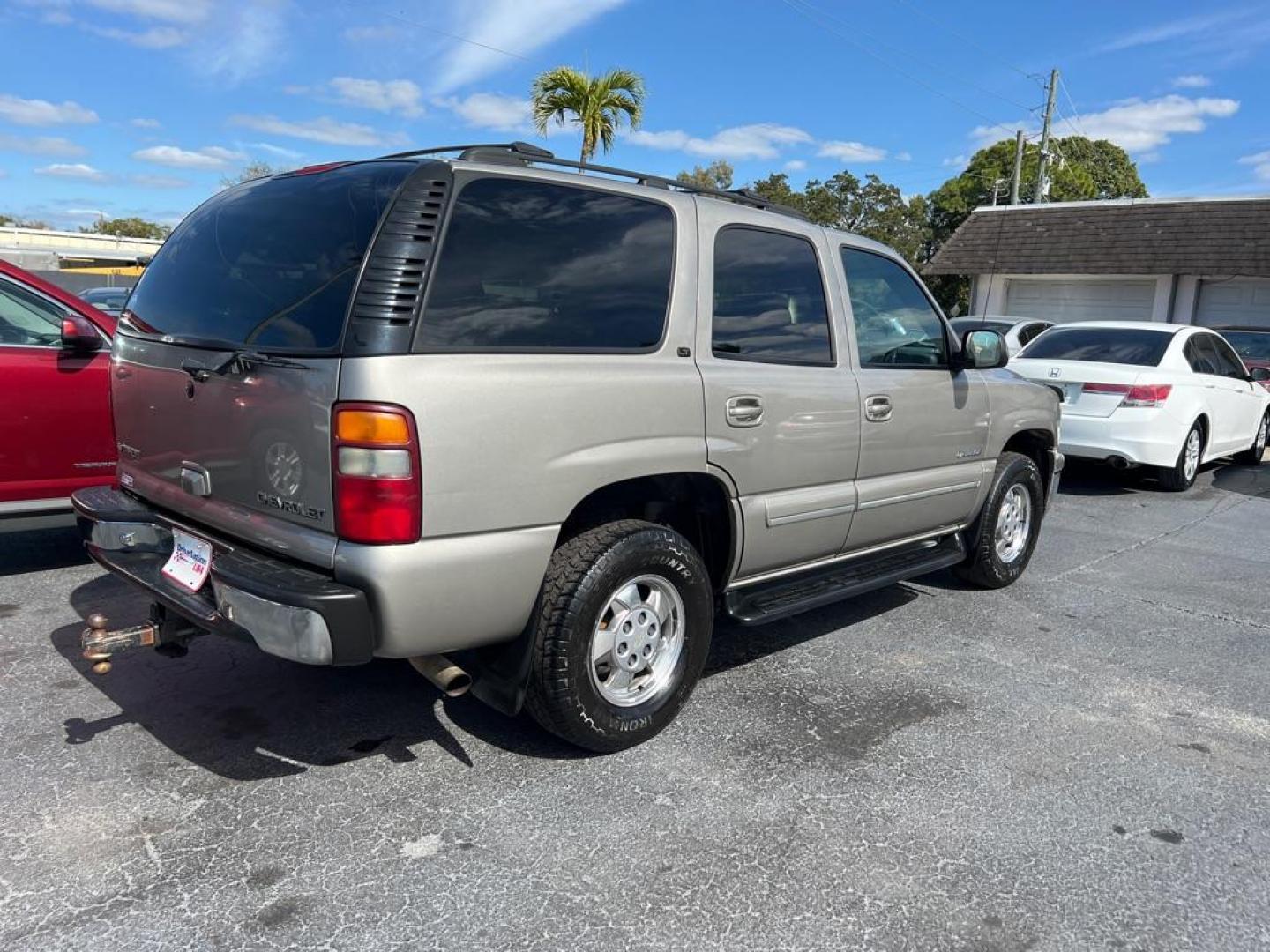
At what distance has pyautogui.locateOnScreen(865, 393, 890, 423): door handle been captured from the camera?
4219 millimetres

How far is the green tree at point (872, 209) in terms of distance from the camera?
44.5 meters

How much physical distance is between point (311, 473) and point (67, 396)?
3.10 m

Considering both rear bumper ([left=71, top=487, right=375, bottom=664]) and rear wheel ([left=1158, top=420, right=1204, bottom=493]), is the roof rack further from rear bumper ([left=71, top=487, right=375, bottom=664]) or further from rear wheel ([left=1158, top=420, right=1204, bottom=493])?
rear wheel ([left=1158, top=420, right=1204, bottom=493])

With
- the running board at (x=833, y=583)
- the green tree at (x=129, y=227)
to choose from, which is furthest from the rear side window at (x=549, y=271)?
the green tree at (x=129, y=227)

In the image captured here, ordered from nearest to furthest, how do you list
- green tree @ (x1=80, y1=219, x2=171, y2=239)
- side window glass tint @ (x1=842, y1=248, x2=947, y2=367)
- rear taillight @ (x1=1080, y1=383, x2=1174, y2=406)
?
side window glass tint @ (x1=842, y1=248, x2=947, y2=367)
rear taillight @ (x1=1080, y1=383, x2=1174, y2=406)
green tree @ (x1=80, y1=219, x2=171, y2=239)

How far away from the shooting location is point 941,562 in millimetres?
4906

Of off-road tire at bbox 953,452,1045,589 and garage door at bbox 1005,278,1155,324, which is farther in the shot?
garage door at bbox 1005,278,1155,324

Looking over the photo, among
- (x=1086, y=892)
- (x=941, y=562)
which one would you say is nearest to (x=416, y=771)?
(x=1086, y=892)

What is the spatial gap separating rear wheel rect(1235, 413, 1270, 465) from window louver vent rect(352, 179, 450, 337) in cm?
1114

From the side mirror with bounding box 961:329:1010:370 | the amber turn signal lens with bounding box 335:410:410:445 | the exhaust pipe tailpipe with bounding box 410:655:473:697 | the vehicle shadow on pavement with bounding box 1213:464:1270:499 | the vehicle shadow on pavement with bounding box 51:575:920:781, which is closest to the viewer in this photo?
the amber turn signal lens with bounding box 335:410:410:445

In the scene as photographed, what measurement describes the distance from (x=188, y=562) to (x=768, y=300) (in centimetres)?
237

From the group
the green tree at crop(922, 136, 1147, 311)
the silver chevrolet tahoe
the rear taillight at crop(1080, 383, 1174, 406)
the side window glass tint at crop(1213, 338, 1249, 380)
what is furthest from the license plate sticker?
the green tree at crop(922, 136, 1147, 311)

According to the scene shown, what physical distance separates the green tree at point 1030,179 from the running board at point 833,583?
114 ft

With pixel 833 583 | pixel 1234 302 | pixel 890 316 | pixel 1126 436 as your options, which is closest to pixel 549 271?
pixel 833 583
